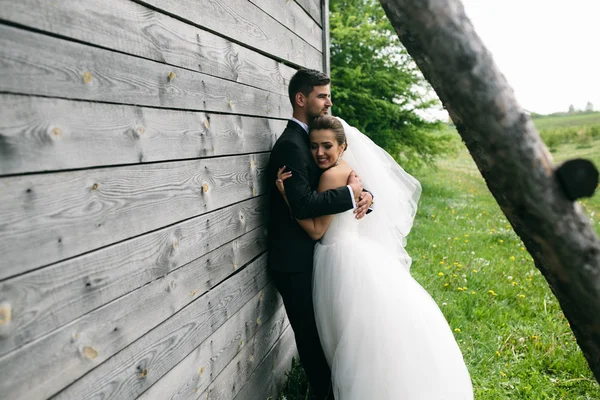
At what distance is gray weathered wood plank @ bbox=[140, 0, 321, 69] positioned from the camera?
2.08 metres

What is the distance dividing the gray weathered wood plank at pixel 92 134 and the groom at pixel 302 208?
60 centimetres

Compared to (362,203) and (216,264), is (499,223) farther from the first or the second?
(216,264)

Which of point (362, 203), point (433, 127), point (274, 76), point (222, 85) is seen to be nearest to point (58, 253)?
point (222, 85)

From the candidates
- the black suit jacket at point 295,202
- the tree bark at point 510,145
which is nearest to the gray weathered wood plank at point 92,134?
the black suit jacket at point 295,202

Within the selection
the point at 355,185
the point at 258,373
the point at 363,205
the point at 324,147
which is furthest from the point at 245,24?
the point at 258,373

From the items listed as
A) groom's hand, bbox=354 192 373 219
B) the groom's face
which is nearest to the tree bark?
groom's hand, bbox=354 192 373 219

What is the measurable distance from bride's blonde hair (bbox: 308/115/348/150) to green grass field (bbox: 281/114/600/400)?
136 cm

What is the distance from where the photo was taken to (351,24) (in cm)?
1474

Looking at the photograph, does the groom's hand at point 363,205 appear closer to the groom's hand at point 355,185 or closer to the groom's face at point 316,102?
the groom's hand at point 355,185

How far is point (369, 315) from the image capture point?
2.72 meters

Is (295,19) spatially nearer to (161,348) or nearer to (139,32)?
(139,32)

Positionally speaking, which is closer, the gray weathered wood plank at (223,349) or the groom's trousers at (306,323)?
the gray weathered wood plank at (223,349)

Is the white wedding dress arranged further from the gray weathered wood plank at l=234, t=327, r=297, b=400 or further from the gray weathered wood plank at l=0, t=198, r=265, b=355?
the gray weathered wood plank at l=0, t=198, r=265, b=355

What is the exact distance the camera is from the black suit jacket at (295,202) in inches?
108
